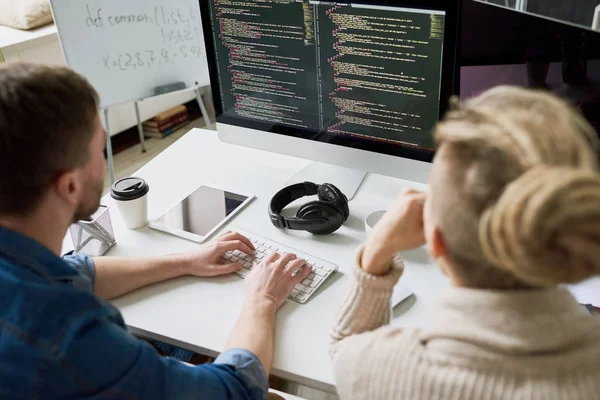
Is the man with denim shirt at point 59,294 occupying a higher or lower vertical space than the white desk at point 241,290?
higher

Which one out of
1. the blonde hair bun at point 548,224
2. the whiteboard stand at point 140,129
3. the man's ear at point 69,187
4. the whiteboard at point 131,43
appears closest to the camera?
the blonde hair bun at point 548,224

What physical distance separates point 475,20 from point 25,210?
2.79ft

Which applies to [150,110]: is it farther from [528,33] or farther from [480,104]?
[480,104]

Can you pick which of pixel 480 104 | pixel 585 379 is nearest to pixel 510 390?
pixel 585 379

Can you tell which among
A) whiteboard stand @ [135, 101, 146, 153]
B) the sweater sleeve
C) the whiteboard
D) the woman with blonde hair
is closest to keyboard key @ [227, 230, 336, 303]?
the sweater sleeve

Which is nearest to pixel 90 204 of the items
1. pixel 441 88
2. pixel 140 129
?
pixel 441 88

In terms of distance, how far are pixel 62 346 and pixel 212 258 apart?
17.2 inches

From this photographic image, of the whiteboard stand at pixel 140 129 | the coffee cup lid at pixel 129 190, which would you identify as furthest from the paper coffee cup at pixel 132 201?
the whiteboard stand at pixel 140 129

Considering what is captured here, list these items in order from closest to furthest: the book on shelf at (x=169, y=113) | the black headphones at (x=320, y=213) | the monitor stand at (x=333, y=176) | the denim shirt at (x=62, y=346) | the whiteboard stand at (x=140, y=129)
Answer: the denim shirt at (x=62, y=346) → the black headphones at (x=320, y=213) → the monitor stand at (x=333, y=176) → the whiteboard stand at (x=140, y=129) → the book on shelf at (x=169, y=113)

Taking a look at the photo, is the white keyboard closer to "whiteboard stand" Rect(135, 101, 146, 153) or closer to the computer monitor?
the computer monitor

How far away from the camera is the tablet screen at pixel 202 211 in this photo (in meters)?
1.34

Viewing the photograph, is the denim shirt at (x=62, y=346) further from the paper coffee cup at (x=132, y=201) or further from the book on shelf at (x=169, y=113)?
the book on shelf at (x=169, y=113)

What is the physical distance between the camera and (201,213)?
1394mm

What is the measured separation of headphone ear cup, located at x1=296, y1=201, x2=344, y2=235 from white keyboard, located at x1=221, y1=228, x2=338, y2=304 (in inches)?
3.4
